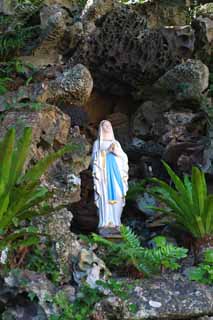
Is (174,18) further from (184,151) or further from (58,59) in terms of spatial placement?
(184,151)

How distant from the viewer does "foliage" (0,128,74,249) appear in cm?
537

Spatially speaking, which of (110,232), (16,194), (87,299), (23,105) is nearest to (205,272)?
(87,299)

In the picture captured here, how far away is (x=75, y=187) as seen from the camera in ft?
22.4

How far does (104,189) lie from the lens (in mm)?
6887

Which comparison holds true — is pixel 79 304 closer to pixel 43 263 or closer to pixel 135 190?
pixel 43 263

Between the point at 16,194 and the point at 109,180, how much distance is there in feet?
5.48

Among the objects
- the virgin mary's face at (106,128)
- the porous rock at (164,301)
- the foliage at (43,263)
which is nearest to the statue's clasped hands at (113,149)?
the virgin mary's face at (106,128)

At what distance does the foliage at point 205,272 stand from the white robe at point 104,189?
4.14ft

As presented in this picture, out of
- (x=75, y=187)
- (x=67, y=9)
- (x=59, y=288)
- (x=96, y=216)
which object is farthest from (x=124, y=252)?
(x=67, y=9)

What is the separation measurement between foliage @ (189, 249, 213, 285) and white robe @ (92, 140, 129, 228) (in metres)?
1.26

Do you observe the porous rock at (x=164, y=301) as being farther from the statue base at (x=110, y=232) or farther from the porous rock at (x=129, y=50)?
the porous rock at (x=129, y=50)

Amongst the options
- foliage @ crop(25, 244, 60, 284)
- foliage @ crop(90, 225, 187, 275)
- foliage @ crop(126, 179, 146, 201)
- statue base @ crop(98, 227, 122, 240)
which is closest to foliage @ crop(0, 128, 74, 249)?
foliage @ crop(25, 244, 60, 284)

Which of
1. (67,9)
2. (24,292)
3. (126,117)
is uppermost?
(67,9)

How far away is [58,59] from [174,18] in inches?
84.3
